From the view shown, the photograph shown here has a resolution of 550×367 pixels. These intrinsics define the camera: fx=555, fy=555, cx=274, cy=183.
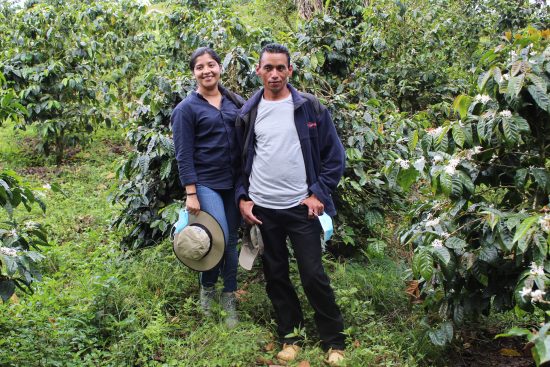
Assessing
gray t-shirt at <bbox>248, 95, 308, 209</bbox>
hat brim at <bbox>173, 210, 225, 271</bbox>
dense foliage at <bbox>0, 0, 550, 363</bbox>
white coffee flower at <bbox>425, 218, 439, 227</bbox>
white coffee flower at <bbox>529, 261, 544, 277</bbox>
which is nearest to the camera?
white coffee flower at <bbox>529, 261, 544, 277</bbox>

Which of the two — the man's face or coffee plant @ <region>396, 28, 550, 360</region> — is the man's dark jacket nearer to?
the man's face

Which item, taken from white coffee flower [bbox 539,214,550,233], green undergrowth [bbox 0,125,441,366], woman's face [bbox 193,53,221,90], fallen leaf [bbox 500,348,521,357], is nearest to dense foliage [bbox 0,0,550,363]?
white coffee flower [bbox 539,214,550,233]

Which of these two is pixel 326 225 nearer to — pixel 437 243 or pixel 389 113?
pixel 437 243

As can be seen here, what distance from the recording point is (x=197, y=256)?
129 inches

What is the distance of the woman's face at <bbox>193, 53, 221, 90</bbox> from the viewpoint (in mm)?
3283

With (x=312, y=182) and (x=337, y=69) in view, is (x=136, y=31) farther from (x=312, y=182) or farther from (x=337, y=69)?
(x=312, y=182)

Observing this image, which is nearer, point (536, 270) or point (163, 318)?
point (536, 270)

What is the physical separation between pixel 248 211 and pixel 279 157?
0.38 metres

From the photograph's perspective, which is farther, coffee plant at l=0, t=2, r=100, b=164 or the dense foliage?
coffee plant at l=0, t=2, r=100, b=164

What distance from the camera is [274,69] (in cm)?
303

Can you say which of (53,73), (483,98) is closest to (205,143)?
(483,98)

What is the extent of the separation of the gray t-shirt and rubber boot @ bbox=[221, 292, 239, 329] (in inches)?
31.0

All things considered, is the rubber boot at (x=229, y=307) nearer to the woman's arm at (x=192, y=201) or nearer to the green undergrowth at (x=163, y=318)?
the green undergrowth at (x=163, y=318)

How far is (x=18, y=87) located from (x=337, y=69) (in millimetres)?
4708
